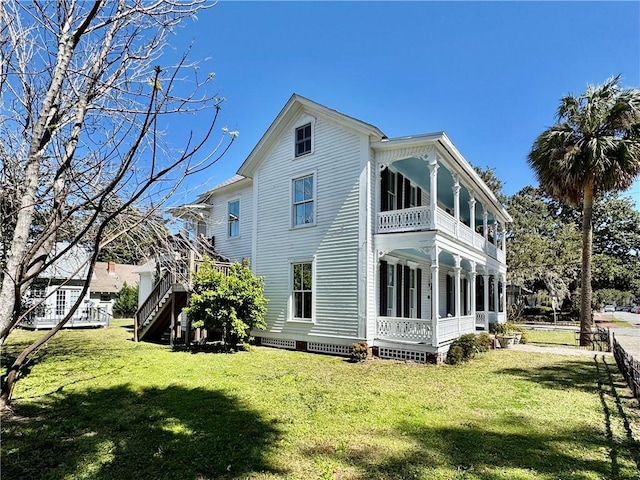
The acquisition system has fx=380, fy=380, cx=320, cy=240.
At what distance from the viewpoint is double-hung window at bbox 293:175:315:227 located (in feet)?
44.2

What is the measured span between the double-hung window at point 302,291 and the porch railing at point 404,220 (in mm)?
3059

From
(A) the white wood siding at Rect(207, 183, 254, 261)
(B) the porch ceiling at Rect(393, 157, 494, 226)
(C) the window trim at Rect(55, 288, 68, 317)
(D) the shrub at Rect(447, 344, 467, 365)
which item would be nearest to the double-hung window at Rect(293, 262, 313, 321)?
(A) the white wood siding at Rect(207, 183, 254, 261)

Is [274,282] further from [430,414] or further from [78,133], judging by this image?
[78,133]

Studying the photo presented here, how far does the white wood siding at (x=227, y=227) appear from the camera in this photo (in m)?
16.3

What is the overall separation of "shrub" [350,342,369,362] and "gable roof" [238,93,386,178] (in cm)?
643

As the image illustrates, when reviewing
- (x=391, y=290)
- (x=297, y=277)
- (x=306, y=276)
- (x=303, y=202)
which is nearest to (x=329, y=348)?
(x=306, y=276)

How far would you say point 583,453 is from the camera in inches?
189

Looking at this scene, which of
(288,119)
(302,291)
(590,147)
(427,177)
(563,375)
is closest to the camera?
(563,375)

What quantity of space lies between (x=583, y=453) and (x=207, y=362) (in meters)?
8.73

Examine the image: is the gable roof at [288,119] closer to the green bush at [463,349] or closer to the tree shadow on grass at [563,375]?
the green bush at [463,349]

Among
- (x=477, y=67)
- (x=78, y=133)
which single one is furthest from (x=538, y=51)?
(x=78, y=133)

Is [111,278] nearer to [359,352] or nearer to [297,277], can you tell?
[297,277]

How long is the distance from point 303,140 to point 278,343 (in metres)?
7.46

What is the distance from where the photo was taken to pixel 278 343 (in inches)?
545
